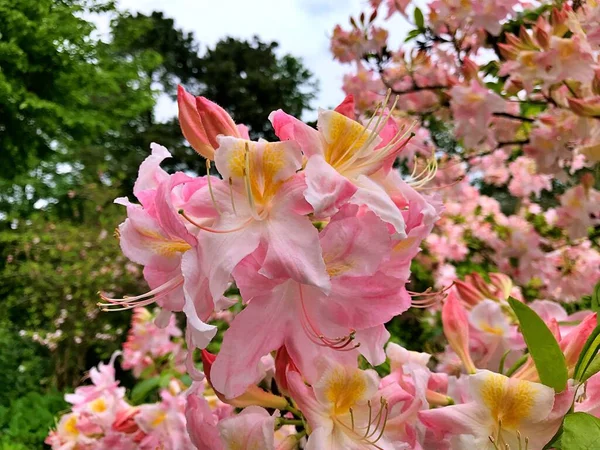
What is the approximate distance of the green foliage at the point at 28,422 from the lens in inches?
67.8

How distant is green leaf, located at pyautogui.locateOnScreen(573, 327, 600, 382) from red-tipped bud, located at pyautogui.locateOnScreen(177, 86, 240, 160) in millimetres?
298

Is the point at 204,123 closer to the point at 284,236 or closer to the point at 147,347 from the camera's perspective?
the point at 284,236

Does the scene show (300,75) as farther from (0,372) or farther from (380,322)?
(380,322)

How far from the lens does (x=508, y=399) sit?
0.42m

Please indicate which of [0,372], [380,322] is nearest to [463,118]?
[380,322]

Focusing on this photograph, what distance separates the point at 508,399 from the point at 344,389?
0.12 m

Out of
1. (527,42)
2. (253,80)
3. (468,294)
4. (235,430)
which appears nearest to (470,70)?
(527,42)

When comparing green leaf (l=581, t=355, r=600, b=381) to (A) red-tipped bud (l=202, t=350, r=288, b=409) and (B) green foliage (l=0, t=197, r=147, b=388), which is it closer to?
(A) red-tipped bud (l=202, t=350, r=288, b=409)

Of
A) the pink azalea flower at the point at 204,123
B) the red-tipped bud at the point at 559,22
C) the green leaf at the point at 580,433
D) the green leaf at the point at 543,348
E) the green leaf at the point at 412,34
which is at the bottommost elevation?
the green leaf at the point at 580,433

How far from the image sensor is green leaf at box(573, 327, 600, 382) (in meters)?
0.40

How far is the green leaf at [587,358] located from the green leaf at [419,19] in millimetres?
1318

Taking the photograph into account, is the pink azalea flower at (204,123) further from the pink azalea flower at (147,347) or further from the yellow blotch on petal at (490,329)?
the pink azalea flower at (147,347)

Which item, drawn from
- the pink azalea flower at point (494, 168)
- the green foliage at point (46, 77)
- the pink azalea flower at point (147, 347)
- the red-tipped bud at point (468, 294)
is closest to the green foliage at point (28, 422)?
the pink azalea flower at point (147, 347)

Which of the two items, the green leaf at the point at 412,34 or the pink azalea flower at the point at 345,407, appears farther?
the green leaf at the point at 412,34
